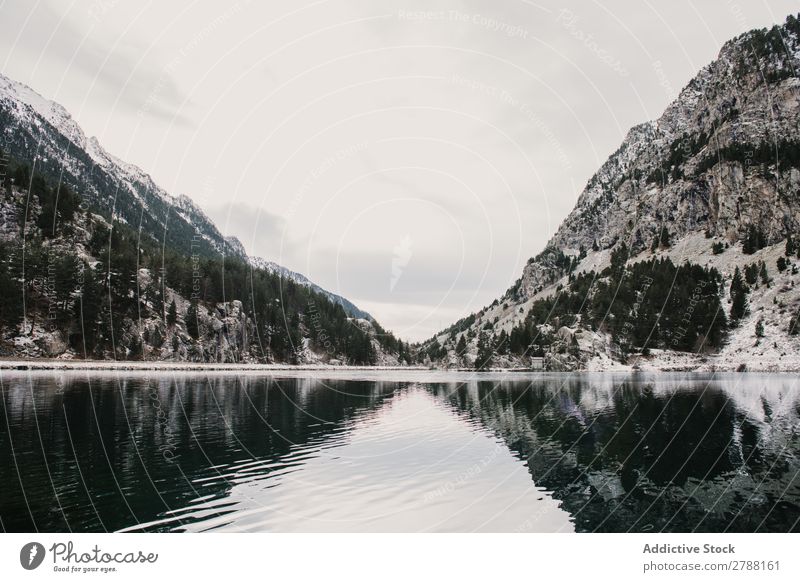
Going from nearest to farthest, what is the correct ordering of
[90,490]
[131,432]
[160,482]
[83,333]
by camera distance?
[90,490]
[160,482]
[131,432]
[83,333]

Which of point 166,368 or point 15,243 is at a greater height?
point 15,243

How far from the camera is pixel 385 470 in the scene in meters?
32.3

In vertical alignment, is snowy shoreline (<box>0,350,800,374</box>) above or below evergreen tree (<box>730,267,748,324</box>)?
below

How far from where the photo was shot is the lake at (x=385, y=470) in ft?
76.5

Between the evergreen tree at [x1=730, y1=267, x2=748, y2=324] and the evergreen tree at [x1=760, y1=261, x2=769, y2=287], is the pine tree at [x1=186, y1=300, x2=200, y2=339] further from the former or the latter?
the evergreen tree at [x1=760, y1=261, x2=769, y2=287]

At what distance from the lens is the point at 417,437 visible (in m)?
45.2

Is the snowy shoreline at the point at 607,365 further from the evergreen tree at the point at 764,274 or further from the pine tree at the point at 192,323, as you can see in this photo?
the evergreen tree at the point at 764,274

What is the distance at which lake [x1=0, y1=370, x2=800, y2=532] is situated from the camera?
76.5 feet

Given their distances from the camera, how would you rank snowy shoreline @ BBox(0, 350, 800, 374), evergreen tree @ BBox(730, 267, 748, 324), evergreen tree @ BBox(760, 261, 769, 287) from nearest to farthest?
snowy shoreline @ BBox(0, 350, 800, 374) → evergreen tree @ BBox(730, 267, 748, 324) → evergreen tree @ BBox(760, 261, 769, 287)

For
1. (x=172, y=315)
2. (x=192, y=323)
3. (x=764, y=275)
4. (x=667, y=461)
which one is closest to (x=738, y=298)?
(x=764, y=275)

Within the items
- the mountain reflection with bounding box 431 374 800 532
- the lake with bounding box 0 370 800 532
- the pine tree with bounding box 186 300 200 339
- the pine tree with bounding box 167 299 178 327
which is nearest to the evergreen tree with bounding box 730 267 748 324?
the mountain reflection with bounding box 431 374 800 532
